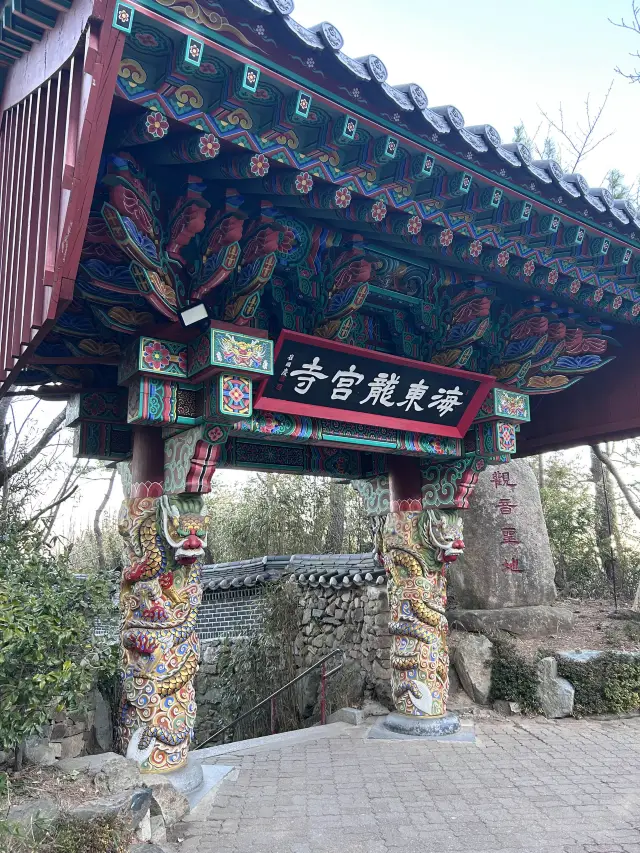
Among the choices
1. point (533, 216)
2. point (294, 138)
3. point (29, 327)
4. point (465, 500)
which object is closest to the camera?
point (29, 327)

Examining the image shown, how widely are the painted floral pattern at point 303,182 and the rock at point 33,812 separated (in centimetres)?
294

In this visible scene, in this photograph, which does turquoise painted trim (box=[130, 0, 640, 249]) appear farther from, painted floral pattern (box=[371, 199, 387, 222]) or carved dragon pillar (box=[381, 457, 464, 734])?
carved dragon pillar (box=[381, 457, 464, 734])

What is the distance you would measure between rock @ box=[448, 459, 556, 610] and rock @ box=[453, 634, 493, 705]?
36.1 inches

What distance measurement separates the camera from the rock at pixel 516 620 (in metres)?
7.05

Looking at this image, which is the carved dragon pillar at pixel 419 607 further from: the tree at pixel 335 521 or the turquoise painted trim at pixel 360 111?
the tree at pixel 335 521

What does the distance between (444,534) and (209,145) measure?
12.1ft

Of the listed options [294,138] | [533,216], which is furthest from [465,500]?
[294,138]

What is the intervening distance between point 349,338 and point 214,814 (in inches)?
124

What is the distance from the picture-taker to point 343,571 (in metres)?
7.41

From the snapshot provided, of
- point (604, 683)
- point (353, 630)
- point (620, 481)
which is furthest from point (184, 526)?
point (620, 481)

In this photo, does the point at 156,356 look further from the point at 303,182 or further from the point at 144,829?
the point at 144,829

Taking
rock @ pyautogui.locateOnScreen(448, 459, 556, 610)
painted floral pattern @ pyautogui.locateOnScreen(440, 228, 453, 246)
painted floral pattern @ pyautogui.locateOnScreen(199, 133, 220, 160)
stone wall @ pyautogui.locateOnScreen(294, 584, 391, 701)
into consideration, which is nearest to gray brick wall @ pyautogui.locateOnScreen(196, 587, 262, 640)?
stone wall @ pyautogui.locateOnScreen(294, 584, 391, 701)

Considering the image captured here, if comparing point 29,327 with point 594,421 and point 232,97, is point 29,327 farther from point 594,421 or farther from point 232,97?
point 594,421

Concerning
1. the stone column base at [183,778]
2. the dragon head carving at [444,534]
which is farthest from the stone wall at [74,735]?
the dragon head carving at [444,534]
